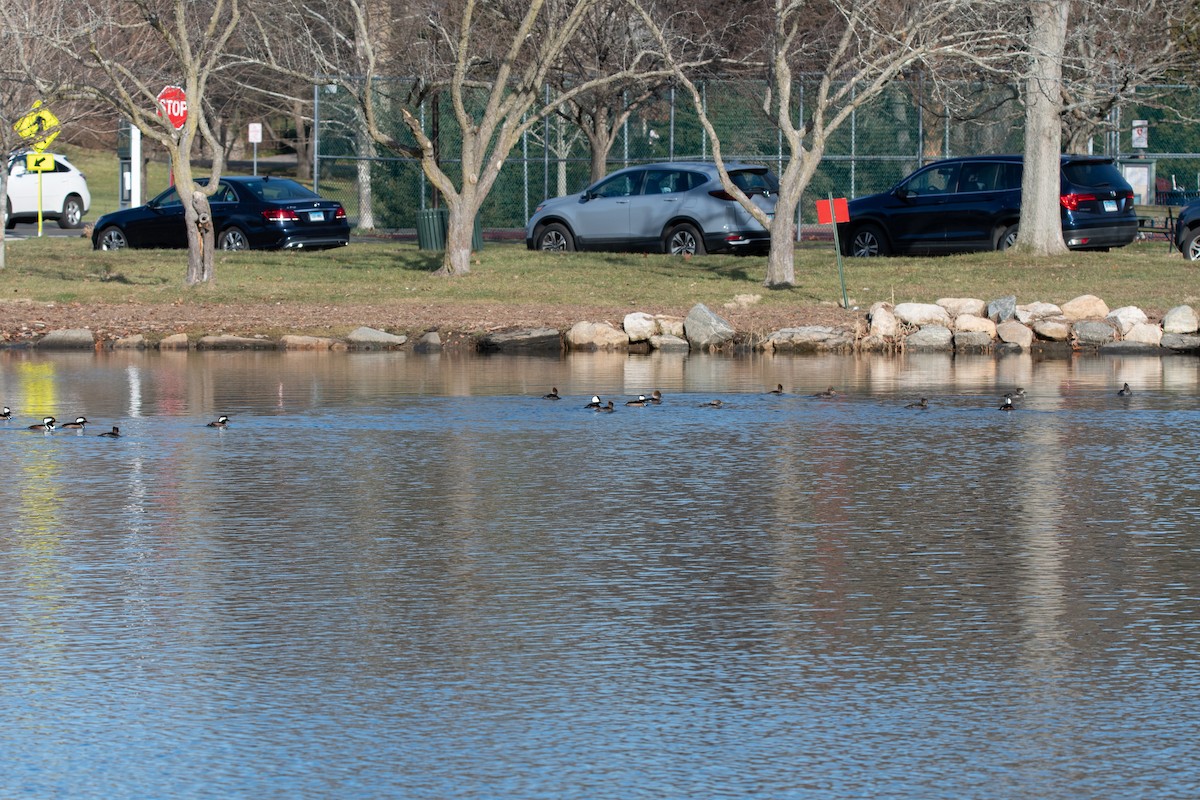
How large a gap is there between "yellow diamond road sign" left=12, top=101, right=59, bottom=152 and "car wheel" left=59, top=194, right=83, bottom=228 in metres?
14.7

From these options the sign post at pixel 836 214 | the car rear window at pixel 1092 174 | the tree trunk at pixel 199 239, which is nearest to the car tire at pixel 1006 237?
the car rear window at pixel 1092 174

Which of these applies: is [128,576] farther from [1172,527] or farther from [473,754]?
[1172,527]

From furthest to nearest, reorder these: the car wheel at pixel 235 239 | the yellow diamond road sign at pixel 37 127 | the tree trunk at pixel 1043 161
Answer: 1. the car wheel at pixel 235 239
2. the yellow diamond road sign at pixel 37 127
3. the tree trunk at pixel 1043 161

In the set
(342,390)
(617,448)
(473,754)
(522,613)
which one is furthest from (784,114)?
(473,754)

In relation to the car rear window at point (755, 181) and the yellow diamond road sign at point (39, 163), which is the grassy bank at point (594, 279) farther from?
the yellow diamond road sign at point (39, 163)

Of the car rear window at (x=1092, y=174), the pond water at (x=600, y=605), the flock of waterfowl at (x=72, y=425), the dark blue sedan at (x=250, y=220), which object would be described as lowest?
the pond water at (x=600, y=605)

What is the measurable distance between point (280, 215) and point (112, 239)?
11.6 feet

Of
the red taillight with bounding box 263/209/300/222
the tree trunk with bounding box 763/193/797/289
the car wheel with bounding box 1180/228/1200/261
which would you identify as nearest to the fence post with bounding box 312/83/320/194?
the red taillight with bounding box 263/209/300/222

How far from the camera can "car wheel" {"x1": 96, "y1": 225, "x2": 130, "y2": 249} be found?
3372cm

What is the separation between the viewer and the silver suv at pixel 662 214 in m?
29.7

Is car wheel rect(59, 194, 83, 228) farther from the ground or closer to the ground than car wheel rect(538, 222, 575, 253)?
farther from the ground

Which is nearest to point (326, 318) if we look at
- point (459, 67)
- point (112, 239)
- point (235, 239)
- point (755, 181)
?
point (459, 67)

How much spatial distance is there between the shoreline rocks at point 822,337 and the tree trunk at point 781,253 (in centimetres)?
339

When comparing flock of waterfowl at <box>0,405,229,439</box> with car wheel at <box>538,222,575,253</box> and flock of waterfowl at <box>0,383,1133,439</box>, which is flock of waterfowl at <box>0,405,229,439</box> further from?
car wheel at <box>538,222,575,253</box>
